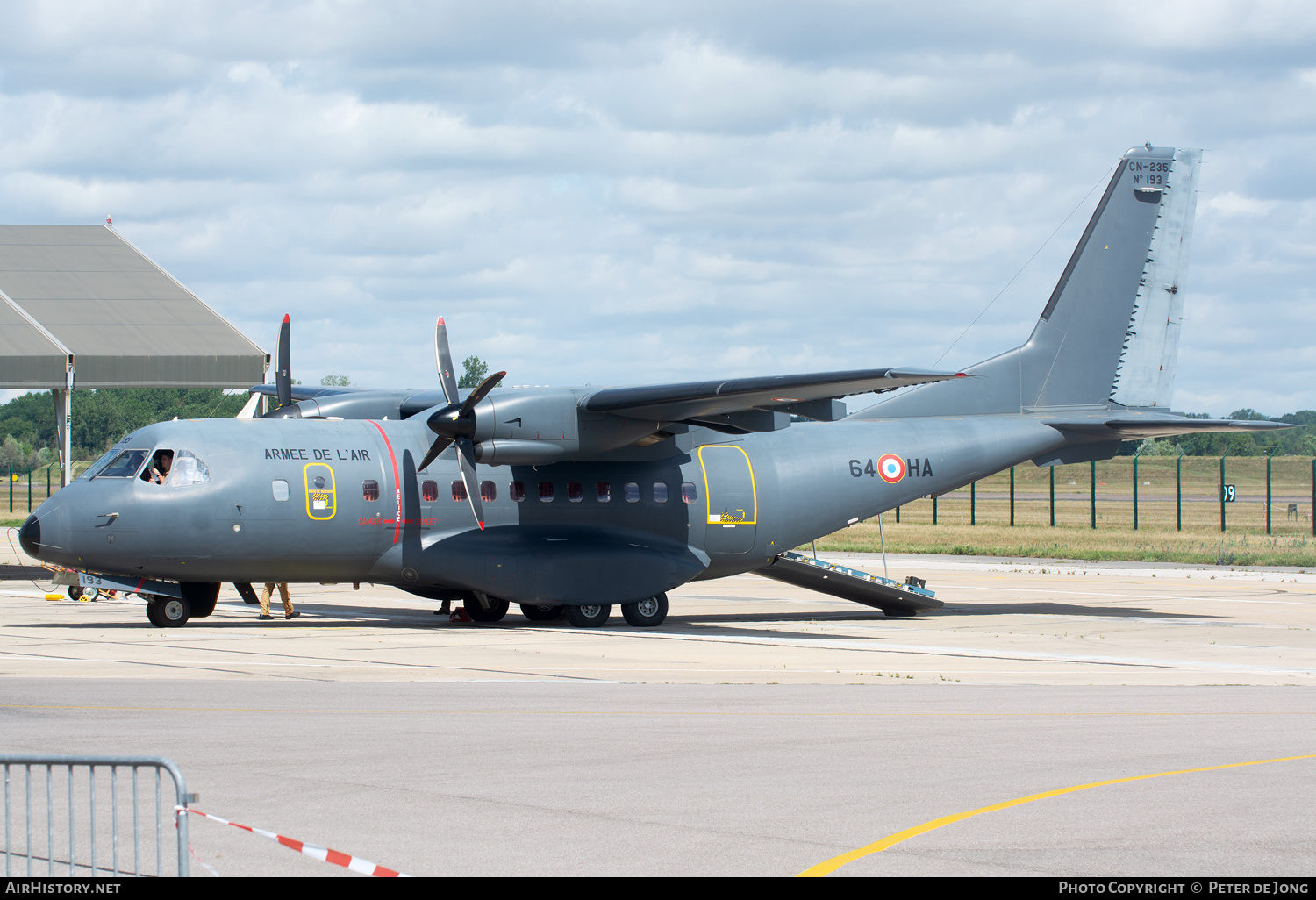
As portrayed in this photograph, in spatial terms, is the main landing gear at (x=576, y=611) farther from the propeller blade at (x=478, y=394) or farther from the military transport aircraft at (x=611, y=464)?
the propeller blade at (x=478, y=394)

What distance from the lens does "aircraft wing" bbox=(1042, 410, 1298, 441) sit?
89.4 ft

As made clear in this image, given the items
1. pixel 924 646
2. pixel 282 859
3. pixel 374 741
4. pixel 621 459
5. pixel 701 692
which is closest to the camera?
pixel 282 859

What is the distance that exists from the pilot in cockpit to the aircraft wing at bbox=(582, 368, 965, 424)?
665 centimetres

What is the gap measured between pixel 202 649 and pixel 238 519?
3.01 m

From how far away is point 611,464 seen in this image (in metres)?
25.6

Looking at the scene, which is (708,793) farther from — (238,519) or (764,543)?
(764,543)

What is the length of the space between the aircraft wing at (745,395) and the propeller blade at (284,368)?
6310 mm

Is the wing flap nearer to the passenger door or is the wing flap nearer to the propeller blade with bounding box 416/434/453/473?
the passenger door

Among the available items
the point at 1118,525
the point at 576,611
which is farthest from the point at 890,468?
the point at 1118,525

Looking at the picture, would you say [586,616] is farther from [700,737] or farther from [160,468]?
[700,737]

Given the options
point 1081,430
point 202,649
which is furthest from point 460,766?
point 1081,430

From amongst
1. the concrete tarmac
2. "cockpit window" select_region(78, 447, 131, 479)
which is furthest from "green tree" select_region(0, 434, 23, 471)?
"cockpit window" select_region(78, 447, 131, 479)

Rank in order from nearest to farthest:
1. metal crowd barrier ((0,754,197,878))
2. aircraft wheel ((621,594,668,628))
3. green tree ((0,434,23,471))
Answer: metal crowd barrier ((0,754,197,878)), aircraft wheel ((621,594,668,628)), green tree ((0,434,23,471))

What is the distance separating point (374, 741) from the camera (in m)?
12.1
